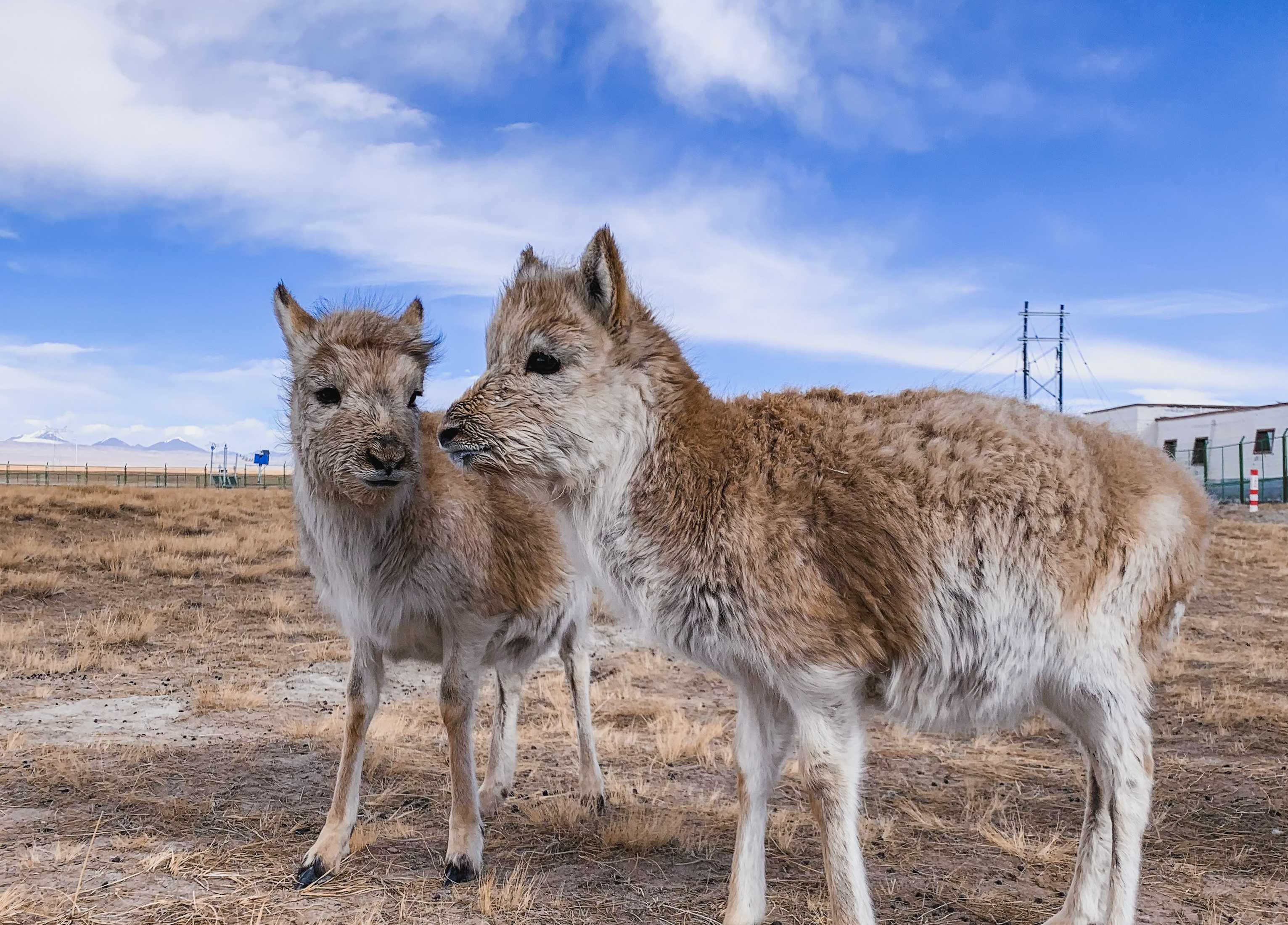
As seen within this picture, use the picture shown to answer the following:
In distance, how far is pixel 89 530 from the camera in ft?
67.2

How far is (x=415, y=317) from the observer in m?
5.97

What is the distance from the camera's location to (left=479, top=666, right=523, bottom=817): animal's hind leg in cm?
665

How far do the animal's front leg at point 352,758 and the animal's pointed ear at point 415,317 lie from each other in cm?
187

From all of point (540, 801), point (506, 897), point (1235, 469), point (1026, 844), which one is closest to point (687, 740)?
point (540, 801)

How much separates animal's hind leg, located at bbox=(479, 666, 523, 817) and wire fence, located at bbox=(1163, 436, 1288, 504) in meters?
34.2

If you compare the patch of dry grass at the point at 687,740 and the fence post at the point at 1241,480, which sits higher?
the fence post at the point at 1241,480

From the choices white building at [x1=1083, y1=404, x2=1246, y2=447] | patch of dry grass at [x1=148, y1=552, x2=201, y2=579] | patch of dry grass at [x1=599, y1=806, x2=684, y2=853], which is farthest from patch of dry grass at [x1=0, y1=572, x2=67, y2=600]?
white building at [x1=1083, y1=404, x2=1246, y2=447]

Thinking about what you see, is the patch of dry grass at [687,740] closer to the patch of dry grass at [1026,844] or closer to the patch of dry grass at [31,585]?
the patch of dry grass at [1026,844]

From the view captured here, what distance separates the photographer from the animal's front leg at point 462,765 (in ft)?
17.3

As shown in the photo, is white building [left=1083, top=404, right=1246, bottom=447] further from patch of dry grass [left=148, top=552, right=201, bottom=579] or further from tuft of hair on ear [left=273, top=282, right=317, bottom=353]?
tuft of hair on ear [left=273, top=282, right=317, bottom=353]

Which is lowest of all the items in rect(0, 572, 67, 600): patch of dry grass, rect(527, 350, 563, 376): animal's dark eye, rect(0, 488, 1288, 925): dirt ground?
rect(0, 488, 1288, 925): dirt ground

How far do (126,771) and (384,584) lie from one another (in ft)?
10.3

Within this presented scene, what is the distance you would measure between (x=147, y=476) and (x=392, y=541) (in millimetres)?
79446

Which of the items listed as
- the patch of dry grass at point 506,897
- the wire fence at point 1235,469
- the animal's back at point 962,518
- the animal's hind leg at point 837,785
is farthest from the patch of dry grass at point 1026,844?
the wire fence at point 1235,469
